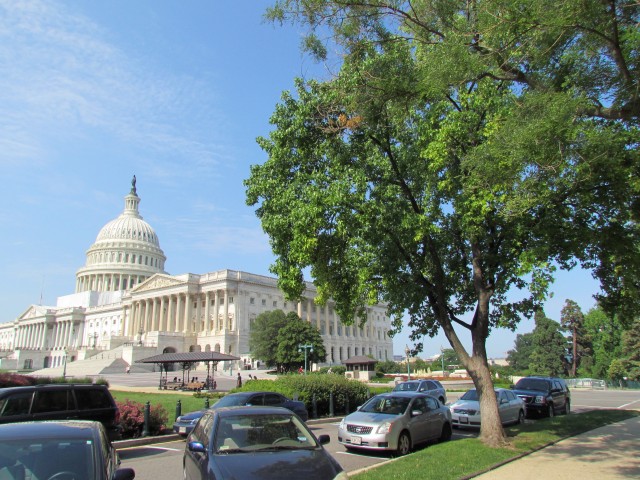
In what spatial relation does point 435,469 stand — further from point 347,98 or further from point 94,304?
point 94,304

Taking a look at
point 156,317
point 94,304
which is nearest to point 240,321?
point 156,317

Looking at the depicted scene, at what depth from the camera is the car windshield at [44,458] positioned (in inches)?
172

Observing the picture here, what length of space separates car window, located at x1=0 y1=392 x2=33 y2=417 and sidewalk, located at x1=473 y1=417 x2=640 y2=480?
32.8ft

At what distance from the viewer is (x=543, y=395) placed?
2272 centimetres

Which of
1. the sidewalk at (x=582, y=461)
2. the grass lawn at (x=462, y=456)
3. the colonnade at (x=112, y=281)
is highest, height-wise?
the colonnade at (x=112, y=281)

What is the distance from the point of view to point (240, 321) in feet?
338

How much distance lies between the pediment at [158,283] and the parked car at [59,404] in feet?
326

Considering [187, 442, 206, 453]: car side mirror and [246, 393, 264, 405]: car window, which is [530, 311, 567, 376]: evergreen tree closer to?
[246, 393, 264, 405]: car window

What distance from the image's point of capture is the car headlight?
1228 cm

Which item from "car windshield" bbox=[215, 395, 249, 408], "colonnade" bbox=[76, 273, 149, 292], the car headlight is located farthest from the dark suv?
"colonnade" bbox=[76, 273, 149, 292]

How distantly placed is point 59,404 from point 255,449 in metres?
7.21

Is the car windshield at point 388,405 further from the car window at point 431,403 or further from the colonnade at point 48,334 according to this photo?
the colonnade at point 48,334

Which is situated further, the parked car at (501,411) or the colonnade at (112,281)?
the colonnade at (112,281)

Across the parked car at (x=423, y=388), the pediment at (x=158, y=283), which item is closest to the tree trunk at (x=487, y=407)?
the parked car at (x=423, y=388)
